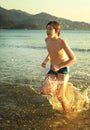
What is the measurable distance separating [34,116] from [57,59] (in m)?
1.58

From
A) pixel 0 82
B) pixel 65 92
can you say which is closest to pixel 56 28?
pixel 65 92

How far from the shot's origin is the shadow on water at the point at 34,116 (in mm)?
7961

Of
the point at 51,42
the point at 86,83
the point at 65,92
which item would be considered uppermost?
the point at 51,42

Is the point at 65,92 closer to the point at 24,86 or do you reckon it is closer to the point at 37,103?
the point at 37,103

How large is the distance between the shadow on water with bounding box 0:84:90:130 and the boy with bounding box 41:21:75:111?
0.58 m

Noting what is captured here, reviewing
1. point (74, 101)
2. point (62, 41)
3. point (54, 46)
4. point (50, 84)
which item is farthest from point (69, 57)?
point (74, 101)

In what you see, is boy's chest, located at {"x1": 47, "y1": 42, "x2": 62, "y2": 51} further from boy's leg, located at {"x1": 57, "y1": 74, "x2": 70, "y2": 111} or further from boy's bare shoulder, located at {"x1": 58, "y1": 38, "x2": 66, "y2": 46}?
boy's leg, located at {"x1": 57, "y1": 74, "x2": 70, "y2": 111}

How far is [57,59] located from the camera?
26.6 ft

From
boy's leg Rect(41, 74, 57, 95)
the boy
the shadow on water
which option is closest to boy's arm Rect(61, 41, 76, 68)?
the boy

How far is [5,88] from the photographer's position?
39.2ft

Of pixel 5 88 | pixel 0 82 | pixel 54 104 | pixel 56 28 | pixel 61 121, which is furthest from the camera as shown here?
pixel 0 82

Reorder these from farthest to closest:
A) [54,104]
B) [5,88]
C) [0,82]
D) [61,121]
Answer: [0,82] < [5,88] < [54,104] < [61,121]

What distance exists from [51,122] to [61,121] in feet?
0.88

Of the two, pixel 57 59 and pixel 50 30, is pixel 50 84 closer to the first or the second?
pixel 57 59
